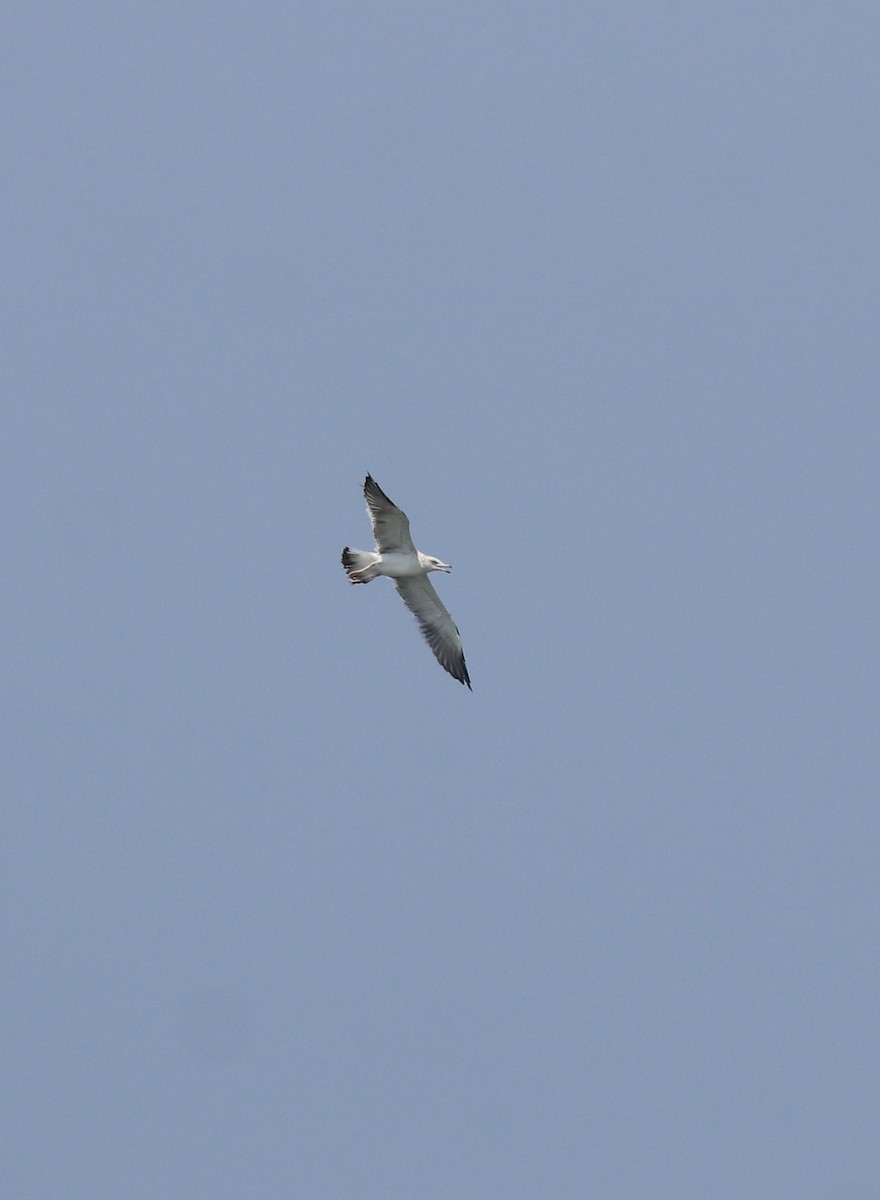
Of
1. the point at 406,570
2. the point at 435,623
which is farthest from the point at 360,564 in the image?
the point at 435,623

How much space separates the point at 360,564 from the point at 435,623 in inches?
98.1

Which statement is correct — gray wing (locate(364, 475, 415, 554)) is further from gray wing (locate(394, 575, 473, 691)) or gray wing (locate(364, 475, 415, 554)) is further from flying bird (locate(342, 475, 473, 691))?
gray wing (locate(394, 575, 473, 691))

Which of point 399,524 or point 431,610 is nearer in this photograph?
point 399,524

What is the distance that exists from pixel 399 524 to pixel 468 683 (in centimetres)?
427

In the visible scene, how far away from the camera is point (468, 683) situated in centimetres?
3569

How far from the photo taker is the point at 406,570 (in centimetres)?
3344

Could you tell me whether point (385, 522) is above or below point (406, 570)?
above

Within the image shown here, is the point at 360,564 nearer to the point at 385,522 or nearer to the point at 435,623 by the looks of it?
the point at 385,522

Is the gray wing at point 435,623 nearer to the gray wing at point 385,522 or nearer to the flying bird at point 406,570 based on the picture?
the flying bird at point 406,570

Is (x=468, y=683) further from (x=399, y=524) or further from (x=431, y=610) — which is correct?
(x=399, y=524)

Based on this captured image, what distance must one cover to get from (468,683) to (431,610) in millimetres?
1688

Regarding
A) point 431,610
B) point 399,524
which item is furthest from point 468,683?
point 399,524

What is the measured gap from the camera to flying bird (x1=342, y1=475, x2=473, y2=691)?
32656 millimetres

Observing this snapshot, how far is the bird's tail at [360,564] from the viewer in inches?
1313
